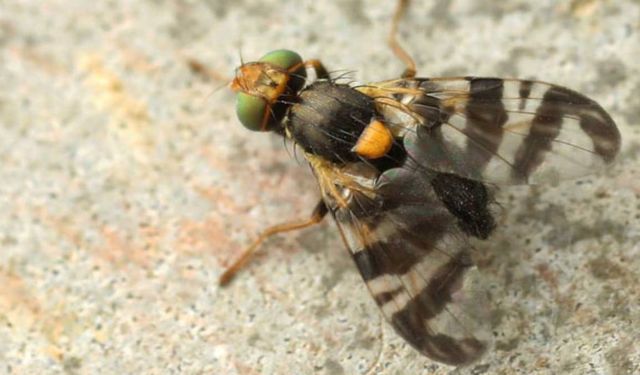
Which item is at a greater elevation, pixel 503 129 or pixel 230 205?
pixel 503 129

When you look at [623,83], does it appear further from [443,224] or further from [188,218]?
[188,218]

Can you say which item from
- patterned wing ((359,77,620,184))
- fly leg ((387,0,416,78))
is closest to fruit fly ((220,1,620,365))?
patterned wing ((359,77,620,184))

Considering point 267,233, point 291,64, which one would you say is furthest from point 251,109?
point 267,233

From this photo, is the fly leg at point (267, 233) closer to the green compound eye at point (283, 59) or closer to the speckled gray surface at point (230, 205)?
the speckled gray surface at point (230, 205)

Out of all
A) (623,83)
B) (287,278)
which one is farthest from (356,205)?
(623,83)

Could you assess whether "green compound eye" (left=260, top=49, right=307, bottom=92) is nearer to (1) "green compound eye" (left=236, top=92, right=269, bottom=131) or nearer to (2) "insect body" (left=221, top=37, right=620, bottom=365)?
(2) "insect body" (left=221, top=37, right=620, bottom=365)

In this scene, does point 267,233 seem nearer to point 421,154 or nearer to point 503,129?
point 421,154
